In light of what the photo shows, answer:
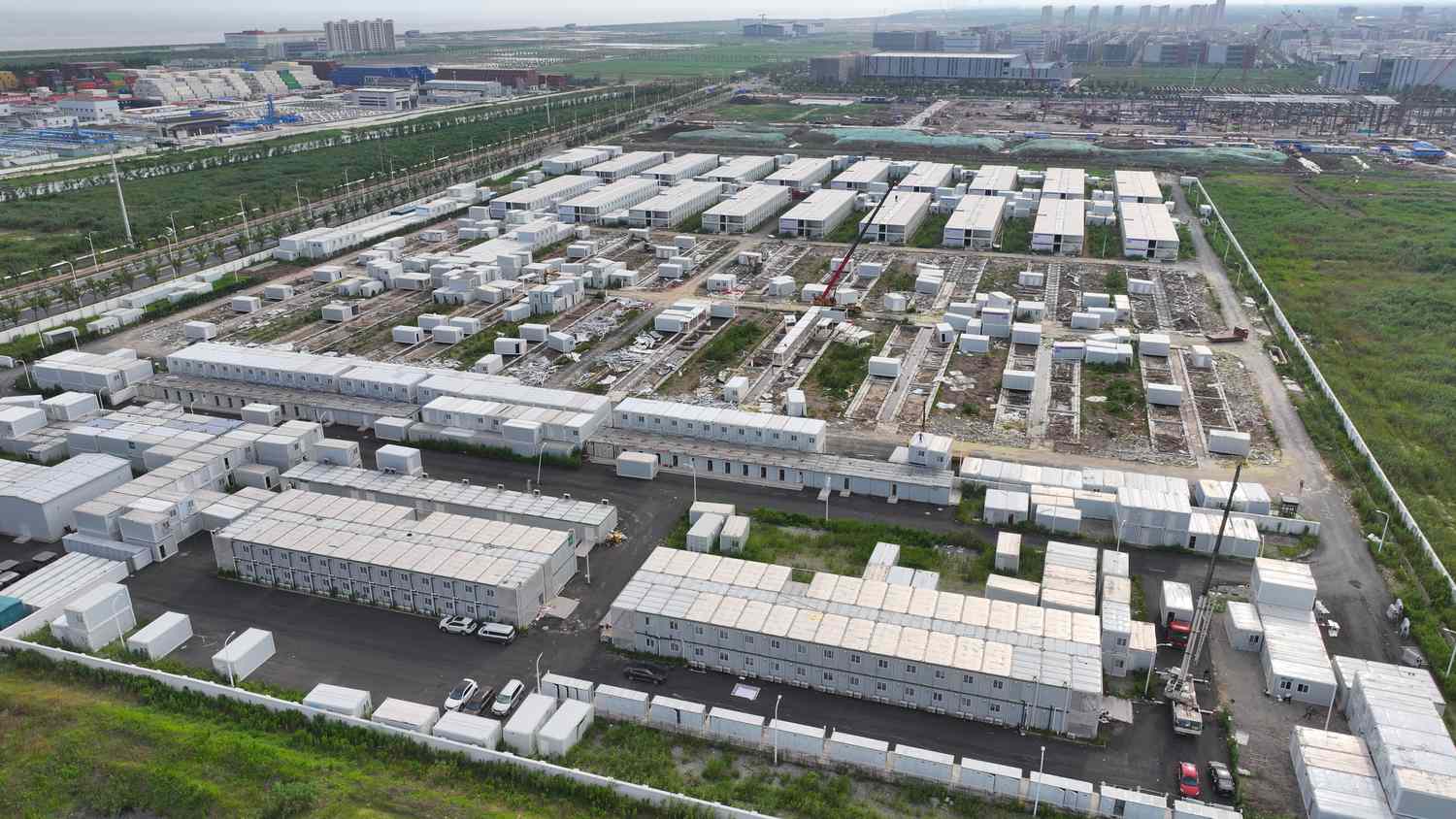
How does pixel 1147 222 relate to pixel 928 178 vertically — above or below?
below

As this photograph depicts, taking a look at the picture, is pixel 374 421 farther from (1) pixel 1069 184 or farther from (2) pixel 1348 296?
(1) pixel 1069 184

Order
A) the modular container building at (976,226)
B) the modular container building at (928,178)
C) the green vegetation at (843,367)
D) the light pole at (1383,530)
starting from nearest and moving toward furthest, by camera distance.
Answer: the light pole at (1383,530)
the green vegetation at (843,367)
the modular container building at (976,226)
the modular container building at (928,178)

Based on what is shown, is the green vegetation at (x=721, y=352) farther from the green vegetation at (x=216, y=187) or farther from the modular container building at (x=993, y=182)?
the green vegetation at (x=216, y=187)

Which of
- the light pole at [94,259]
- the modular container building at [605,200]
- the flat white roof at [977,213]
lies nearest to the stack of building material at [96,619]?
the light pole at [94,259]

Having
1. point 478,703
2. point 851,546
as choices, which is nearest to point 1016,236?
point 851,546

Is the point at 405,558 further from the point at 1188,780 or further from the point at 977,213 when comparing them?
the point at 977,213

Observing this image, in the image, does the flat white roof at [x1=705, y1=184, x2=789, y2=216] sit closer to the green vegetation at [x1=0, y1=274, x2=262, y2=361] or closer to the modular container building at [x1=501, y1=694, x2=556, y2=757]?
the green vegetation at [x1=0, y1=274, x2=262, y2=361]
